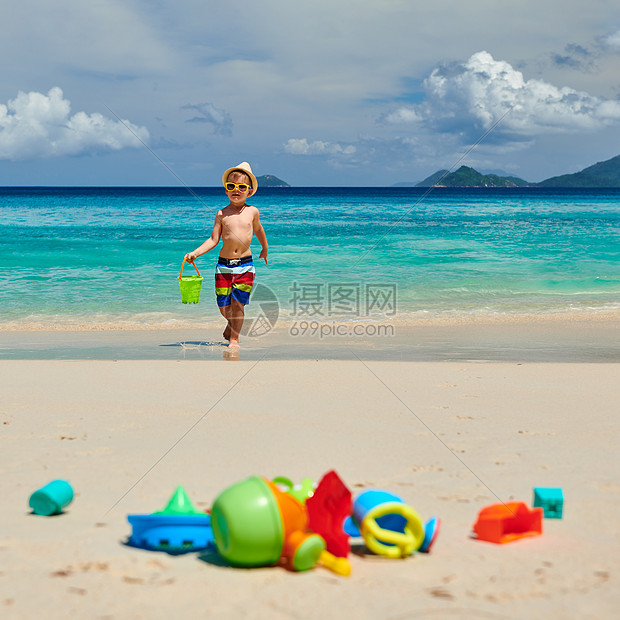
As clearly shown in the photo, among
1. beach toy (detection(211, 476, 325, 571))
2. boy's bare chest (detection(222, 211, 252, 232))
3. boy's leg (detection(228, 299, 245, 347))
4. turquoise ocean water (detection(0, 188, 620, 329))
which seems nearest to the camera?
beach toy (detection(211, 476, 325, 571))

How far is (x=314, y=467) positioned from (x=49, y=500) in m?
1.39

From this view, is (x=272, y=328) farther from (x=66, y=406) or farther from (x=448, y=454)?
(x=448, y=454)

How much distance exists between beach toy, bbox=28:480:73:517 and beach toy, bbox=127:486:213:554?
0.51 m

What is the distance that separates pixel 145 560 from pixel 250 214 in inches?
212

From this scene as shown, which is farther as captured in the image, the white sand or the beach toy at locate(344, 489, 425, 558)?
the beach toy at locate(344, 489, 425, 558)

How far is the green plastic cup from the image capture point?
227 cm

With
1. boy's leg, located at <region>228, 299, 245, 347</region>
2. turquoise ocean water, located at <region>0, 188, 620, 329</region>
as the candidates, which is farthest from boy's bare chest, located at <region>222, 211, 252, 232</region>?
turquoise ocean water, located at <region>0, 188, 620, 329</region>

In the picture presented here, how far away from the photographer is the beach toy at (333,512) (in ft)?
7.80

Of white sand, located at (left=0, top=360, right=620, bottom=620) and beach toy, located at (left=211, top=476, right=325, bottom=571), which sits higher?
beach toy, located at (left=211, top=476, right=325, bottom=571)

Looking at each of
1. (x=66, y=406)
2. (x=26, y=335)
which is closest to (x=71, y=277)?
(x=26, y=335)

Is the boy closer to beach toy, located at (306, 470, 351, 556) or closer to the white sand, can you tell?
the white sand

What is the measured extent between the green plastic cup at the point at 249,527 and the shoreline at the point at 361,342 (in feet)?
15.1

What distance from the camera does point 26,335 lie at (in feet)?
28.3

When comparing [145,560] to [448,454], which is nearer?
[145,560]
